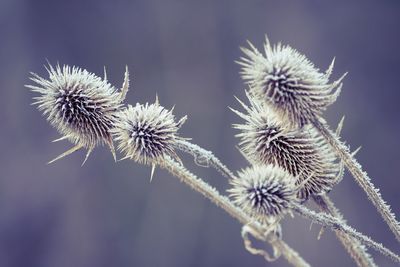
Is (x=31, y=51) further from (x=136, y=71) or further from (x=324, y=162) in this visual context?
(x=324, y=162)

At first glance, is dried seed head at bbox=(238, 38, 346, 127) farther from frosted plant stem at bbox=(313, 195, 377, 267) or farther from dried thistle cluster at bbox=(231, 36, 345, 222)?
frosted plant stem at bbox=(313, 195, 377, 267)

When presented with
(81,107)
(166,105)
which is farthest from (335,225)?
(166,105)

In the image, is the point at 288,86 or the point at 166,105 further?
the point at 166,105

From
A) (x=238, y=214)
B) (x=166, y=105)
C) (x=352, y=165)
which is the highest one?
(x=166, y=105)

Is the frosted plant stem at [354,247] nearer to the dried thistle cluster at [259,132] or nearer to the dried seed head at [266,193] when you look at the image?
the dried thistle cluster at [259,132]

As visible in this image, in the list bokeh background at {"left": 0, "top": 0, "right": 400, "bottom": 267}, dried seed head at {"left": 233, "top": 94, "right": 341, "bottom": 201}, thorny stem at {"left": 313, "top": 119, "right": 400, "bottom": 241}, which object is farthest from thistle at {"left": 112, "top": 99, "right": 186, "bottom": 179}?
bokeh background at {"left": 0, "top": 0, "right": 400, "bottom": 267}

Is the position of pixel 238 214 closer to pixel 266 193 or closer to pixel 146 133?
pixel 266 193

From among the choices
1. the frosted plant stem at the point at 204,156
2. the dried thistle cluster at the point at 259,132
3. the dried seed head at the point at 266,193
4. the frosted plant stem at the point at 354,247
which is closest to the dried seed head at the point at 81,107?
the dried thistle cluster at the point at 259,132

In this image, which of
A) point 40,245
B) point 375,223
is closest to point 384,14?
point 375,223
